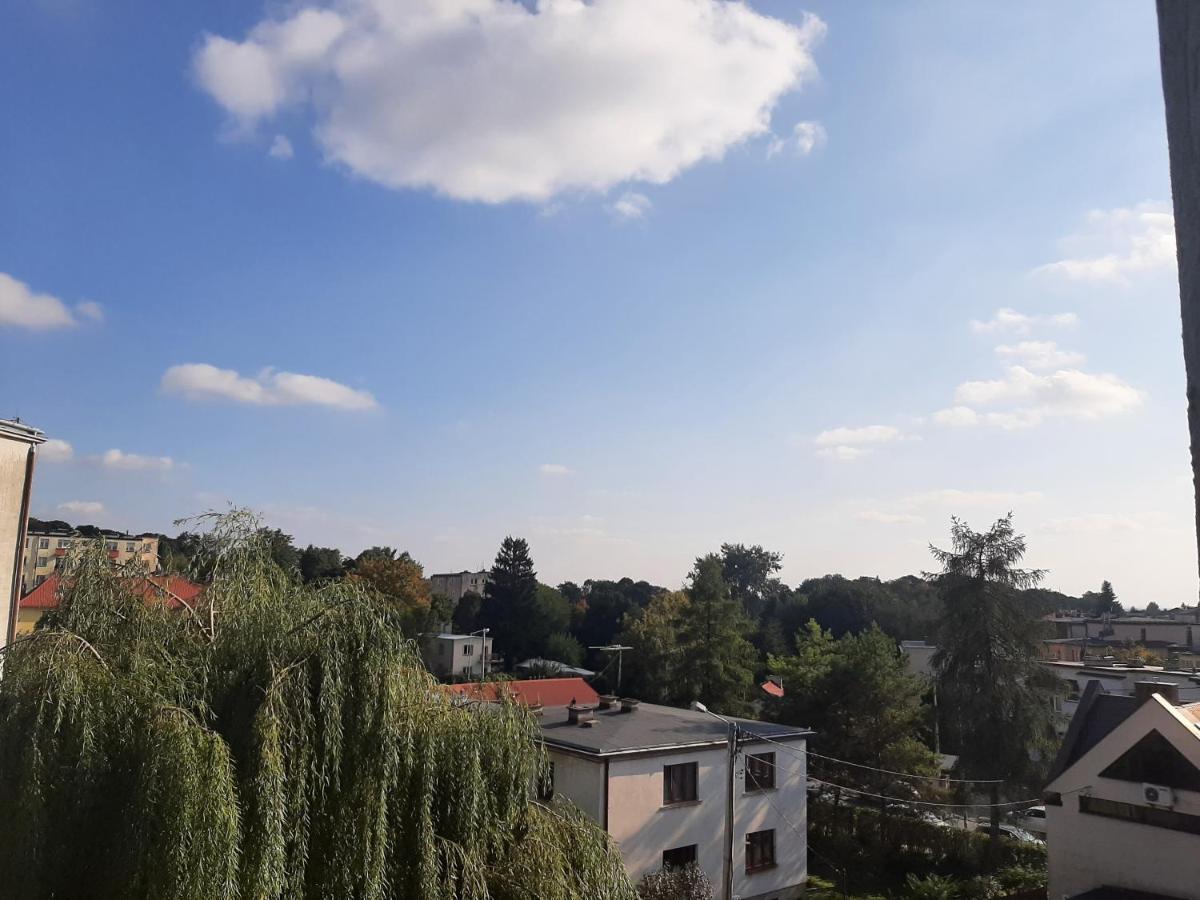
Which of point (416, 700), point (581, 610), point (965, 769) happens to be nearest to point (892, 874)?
point (965, 769)

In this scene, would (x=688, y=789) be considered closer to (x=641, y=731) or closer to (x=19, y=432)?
(x=641, y=731)

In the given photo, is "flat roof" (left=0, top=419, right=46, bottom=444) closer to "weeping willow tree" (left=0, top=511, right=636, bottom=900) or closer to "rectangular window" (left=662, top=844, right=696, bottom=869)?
"weeping willow tree" (left=0, top=511, right=636, bottom=900)

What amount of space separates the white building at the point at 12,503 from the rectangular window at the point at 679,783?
15734mm

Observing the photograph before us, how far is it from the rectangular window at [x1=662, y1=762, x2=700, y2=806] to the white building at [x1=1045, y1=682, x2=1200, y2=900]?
9497 mm

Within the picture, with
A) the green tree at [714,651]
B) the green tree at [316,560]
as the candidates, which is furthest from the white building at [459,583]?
the green tree at [714,651]

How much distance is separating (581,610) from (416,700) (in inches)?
2886

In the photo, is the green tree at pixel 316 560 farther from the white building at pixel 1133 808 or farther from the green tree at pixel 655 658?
the white building at pixel 1133 808

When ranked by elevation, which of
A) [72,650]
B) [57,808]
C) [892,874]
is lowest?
[892,874]

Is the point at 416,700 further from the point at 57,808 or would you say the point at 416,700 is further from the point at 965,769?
the point at 965,769

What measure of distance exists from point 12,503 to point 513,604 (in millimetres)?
54545

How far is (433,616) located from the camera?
64812 mm

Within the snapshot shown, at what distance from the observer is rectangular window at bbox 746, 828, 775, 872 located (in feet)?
80.4

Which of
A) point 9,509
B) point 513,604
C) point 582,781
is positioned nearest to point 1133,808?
point 582,781

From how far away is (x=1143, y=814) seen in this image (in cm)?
2138
